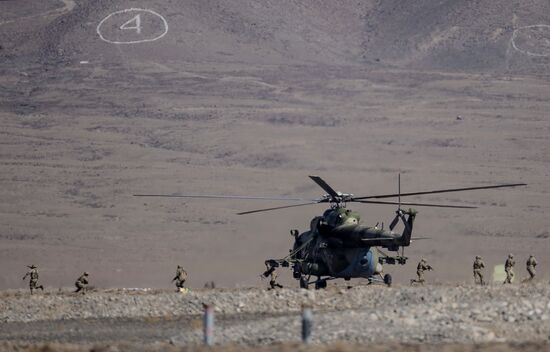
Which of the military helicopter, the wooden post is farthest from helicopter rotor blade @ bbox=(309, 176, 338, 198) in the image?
the wooden post

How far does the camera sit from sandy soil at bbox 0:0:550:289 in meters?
68.8

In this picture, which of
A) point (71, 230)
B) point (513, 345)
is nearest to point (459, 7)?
point (71, 230)

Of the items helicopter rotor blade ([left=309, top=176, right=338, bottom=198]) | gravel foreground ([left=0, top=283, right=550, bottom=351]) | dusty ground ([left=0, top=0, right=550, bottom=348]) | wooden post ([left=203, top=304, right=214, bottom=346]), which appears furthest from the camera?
dusty ground ([left=0, top=0, right=550, bottom=348])

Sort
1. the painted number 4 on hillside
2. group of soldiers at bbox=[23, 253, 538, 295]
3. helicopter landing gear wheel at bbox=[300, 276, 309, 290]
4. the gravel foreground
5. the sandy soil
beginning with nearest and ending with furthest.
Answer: the gravel foreground → helicopter landing gear wheel at bbox=[300, 276, 309, 290] → group of soldiers at bbox=[23, 253, 538, 295] → the sandy soil → the painted number 4 on hillside

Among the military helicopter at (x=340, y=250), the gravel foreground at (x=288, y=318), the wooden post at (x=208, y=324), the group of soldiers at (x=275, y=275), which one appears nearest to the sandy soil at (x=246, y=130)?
the group of soldiers at (x=275, y=275)

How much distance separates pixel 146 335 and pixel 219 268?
27.1 metres

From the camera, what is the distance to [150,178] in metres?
81.2

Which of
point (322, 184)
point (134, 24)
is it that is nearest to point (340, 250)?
point (322, 184)

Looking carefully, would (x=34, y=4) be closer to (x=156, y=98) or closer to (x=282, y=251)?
(x=156, y=98)

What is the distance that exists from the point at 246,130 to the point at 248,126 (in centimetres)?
81

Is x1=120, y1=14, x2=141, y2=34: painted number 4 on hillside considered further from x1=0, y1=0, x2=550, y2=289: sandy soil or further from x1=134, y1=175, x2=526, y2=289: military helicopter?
x1=134, y1=175, x2=526, y2=289: military helicopter

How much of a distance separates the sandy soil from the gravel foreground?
17.1m

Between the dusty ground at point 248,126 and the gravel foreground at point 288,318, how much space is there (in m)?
17.1

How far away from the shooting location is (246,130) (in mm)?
91625
